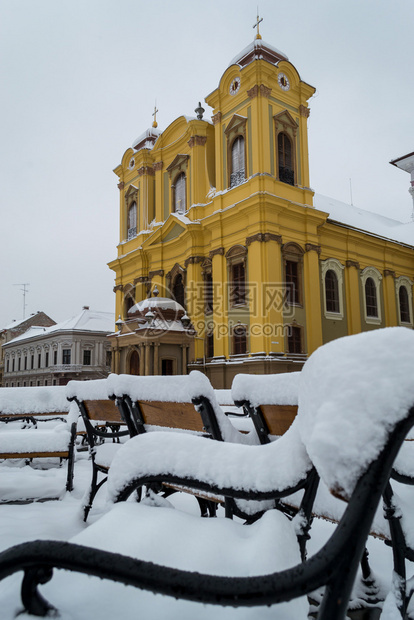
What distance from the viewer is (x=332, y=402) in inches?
34.5

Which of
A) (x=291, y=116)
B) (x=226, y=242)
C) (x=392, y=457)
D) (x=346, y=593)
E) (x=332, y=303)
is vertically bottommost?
(x=346, y=593)

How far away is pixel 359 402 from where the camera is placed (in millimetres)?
847

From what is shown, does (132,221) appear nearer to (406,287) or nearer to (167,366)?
(167,366)

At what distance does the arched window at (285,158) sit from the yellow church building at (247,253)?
0.07m

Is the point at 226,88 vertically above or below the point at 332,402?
above

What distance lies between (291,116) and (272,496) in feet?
75.9

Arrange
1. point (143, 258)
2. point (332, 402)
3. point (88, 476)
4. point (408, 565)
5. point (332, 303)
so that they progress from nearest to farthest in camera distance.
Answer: point (332, 402) < point (408, 565) < point (88, 476) < point (332, 303) < point (143, 258)

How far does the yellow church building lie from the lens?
64.9 feet

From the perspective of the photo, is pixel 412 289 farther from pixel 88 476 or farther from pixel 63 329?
pixel 63 329

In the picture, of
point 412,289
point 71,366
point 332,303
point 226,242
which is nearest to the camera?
point 226,242

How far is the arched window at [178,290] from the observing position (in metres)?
24.4

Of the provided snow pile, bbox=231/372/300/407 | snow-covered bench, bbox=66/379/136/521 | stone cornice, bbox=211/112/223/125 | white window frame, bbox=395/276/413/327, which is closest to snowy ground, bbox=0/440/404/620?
snow pile, bbox=231/372/300/407

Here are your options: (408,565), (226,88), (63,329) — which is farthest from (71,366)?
(408,565)

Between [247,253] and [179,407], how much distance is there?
1817cm
